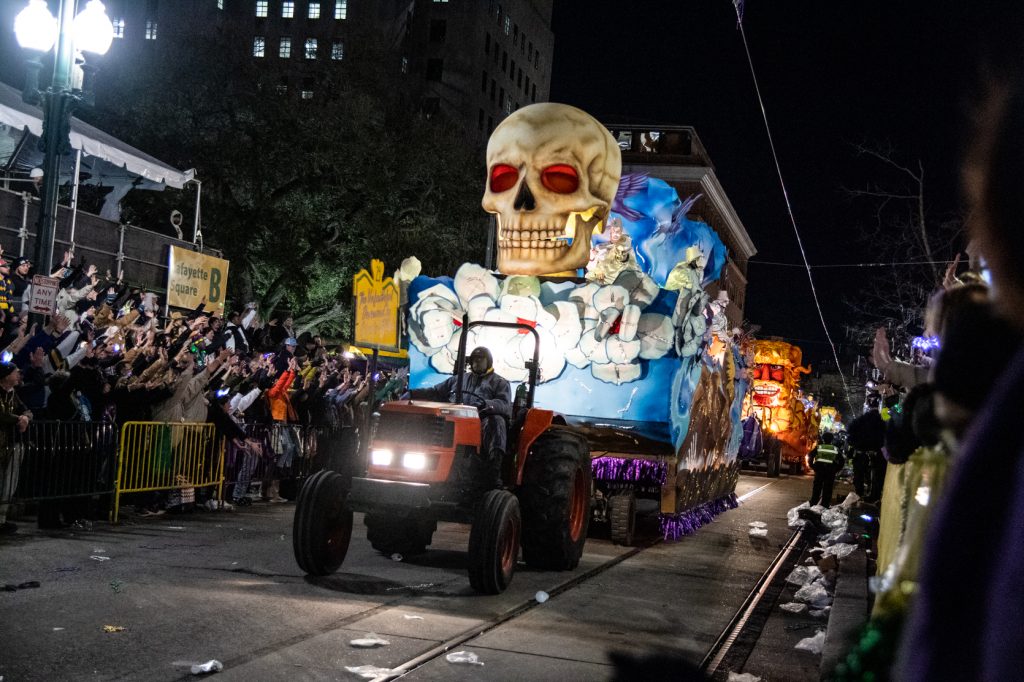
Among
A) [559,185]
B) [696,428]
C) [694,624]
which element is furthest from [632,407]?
[694,624]

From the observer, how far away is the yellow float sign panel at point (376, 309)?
14.8 m

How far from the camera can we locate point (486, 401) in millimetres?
10195

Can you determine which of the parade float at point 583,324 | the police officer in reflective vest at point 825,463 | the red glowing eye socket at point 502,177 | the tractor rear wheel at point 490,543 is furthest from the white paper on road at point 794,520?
the tractor rear wheel at point 490,543

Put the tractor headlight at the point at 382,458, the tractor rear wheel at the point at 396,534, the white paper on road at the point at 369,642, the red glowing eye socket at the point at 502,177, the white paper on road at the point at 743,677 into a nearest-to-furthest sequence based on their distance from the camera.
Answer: the white paper on road at the point at 743,677 → the white paper on road at the point at 369,642 → the tractor headlight at the point at 382,458 → the tractor rear wheel at the point at 396,534 → the red glowing eye socket at the point at 502,177

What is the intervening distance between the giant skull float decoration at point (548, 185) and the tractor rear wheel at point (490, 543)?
543 centimetres

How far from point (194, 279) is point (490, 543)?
16.1 meters

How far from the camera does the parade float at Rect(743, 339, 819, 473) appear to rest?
4028 cm

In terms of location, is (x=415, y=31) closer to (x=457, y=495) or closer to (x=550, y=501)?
(x=550, y=501)

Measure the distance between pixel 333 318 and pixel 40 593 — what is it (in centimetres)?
2642

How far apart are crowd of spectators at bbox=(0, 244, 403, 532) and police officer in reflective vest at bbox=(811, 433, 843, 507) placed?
7.66m

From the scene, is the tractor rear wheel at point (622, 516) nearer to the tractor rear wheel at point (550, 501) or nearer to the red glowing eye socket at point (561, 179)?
the tractor rear wheel at point (550, 501)

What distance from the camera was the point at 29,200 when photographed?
19172 millimetres

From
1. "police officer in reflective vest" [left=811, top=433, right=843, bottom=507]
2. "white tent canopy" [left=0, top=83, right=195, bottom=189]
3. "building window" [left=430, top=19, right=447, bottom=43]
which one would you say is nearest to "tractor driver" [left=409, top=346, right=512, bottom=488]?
"police officer in reflective vest" [left=811, top=433, right=843, bottom=507]

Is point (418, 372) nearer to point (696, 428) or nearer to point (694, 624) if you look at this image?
point (696, 428)
